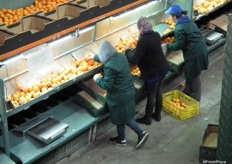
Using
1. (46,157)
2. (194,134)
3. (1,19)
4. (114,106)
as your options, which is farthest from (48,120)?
(194,134)

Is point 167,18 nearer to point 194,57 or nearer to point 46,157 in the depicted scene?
point 194,57

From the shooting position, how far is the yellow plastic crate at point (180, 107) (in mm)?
7875

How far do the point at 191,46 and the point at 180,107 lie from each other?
3.50ft

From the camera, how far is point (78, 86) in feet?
25.2

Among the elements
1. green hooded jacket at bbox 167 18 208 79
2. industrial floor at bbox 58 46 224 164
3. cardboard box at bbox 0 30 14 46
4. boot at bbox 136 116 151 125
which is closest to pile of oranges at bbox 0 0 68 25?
cardboard box at bbox 0 30 14 46

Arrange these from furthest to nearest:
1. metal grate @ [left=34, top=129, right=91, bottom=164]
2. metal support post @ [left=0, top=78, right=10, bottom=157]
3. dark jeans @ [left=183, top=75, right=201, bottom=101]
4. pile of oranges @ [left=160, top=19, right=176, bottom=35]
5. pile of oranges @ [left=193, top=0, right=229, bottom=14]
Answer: pile of oranges @ [left=193, top=0, right=229, bottom=14], pile of oranges @ [left=160, top=19, right=176, bottom=35], dark jeans @ [left=183, top=75, right=201, bottom=101], metal grate @ [left=34, top=129, right=91, bottom=164], metal support post @ [left=0, top=78, right=10, bottom=157]

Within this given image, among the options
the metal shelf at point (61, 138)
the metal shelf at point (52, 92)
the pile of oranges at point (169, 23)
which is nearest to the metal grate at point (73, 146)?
the metal shelf at point (61, 138)

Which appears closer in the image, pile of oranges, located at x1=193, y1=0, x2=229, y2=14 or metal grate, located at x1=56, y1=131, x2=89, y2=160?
metal grate, located at x1=56, y1=131, x2=89, y2=160

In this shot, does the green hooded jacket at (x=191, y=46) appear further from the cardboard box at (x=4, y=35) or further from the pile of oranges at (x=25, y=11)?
the cardboard box at (x=4, y=35)

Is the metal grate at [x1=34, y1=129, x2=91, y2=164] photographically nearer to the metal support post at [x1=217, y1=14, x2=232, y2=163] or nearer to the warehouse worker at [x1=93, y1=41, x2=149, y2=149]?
the warehouse worker at [x1=93, y1=41, x2=149, y2=149]

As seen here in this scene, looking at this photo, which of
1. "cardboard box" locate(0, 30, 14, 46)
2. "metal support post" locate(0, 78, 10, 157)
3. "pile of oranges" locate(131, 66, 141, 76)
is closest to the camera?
"metal support post" locate(0, 78, 10, 157)

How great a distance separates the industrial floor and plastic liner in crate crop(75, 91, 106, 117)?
55 cm

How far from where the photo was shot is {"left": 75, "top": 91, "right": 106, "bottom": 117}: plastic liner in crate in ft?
23.5

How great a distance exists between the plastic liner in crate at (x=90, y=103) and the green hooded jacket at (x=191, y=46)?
1.68 m
